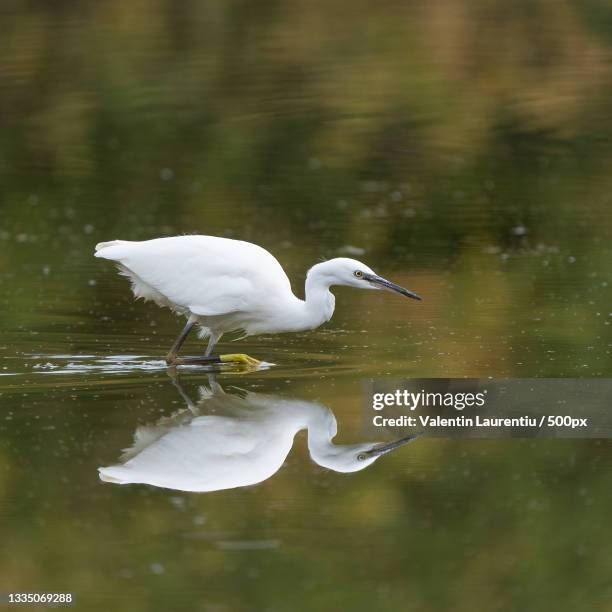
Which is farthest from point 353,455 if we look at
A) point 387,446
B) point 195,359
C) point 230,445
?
point 195,359

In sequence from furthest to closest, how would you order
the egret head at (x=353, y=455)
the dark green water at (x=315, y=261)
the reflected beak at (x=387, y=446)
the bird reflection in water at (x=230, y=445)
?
the reflected beak at (x=387, y=446)
the egret head at (x=353, y=455)
the bird reflection in water at (x=230, y=445)
the dark green water at (x=315, y=261)

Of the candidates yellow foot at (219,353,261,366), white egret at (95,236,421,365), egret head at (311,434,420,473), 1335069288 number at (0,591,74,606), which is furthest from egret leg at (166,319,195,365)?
1335069288 number at (0,591,74,606)

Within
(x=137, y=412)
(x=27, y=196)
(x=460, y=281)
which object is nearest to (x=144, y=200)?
(x=27, y=196)

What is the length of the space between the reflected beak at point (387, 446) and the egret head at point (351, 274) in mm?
1498

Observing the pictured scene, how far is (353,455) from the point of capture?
6.97m

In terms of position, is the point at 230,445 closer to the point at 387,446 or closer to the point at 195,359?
the point at 387,446

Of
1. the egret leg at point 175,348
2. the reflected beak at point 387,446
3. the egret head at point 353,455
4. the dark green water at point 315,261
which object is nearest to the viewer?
the dark green water at point 315,261

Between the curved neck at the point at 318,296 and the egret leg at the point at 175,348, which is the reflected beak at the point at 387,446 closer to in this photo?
the curved neck at the point at 318,296

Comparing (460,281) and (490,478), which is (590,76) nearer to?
(460,281)

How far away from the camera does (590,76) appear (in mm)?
17422

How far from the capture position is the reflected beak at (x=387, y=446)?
7.01m

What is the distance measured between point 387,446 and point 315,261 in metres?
4.96

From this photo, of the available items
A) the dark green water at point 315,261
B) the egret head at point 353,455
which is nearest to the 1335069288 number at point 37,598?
the dark green water at point 315,261

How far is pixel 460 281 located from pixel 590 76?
273 inches
